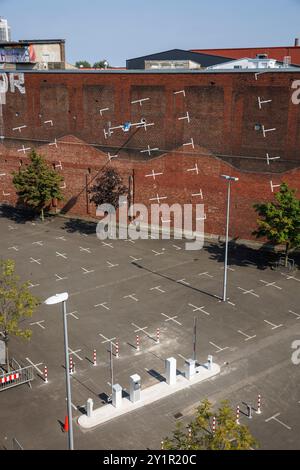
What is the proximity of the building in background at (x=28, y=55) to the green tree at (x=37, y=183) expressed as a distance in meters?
12.3

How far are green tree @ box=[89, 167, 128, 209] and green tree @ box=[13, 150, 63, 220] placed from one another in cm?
443

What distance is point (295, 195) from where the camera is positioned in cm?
3300

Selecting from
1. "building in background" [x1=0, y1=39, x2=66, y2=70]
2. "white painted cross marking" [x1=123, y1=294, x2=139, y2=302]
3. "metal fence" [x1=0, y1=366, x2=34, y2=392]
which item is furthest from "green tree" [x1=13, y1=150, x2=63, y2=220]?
"metal fence" [x1=0, y1=366, x2=34, y2=392]

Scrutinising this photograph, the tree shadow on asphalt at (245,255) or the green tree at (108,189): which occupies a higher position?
the green tree at (108,189)

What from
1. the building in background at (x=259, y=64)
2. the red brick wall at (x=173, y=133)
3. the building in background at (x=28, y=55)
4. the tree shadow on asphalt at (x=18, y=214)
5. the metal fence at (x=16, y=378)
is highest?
the building in background at (x=28, y=55)

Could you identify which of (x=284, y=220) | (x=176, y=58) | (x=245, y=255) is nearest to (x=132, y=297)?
(x=245, y=255)

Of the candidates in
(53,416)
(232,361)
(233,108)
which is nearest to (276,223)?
(233,108)

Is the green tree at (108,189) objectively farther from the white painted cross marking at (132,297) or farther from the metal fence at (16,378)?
the metal fence at (16,378)

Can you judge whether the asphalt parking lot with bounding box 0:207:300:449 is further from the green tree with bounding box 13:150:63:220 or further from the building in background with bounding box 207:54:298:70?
the building in background with bounding box 207:54:298:70

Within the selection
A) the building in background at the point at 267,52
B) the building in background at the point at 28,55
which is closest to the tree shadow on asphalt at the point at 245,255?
the building in background at the point at 28,55

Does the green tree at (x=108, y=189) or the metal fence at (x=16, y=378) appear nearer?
the metal fence at (x=16, y=378)

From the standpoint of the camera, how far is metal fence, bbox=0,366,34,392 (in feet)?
64.3

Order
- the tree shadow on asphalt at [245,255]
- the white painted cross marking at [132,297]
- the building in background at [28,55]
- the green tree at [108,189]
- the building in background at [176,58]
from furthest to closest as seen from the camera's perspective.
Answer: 1. the building in background at [176,58]
2. the building in background at [28,55]
3. the green tree at [108,189]
4. the tree shadow on asphalt at [245,255]
5. the white painted cross marking at [132,297]

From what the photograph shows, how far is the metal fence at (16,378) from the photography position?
19.6m
